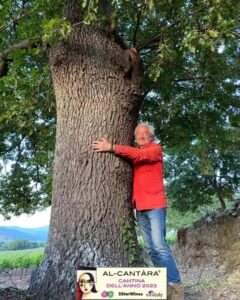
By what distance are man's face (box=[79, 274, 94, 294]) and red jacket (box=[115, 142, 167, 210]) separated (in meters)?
1.54

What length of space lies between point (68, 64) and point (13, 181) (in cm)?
1302

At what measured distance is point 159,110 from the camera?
10547mm

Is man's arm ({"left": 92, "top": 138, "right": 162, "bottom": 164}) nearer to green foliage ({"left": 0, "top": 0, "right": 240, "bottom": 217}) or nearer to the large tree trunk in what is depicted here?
the large tree trunk

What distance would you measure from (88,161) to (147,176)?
73cm

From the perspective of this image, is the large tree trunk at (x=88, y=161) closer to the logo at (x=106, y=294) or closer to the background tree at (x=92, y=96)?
the background tree at (x=92, y=96)

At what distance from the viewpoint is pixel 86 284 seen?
3713 millimetres

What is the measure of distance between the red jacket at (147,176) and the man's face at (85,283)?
154 centimetres

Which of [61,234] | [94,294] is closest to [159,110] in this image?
[61,234]

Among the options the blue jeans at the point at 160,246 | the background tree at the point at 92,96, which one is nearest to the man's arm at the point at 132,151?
the background tree at the point at 92,96

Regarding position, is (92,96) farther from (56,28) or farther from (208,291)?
(208,291)

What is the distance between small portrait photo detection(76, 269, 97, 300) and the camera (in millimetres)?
3699

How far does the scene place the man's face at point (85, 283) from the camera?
146 inches

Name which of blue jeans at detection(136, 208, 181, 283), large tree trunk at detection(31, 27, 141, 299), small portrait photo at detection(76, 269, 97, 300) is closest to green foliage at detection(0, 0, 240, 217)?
large tree trunk at detection(31, 27, 141, 299)

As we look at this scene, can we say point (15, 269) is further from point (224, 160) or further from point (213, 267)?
point (224, 160)
